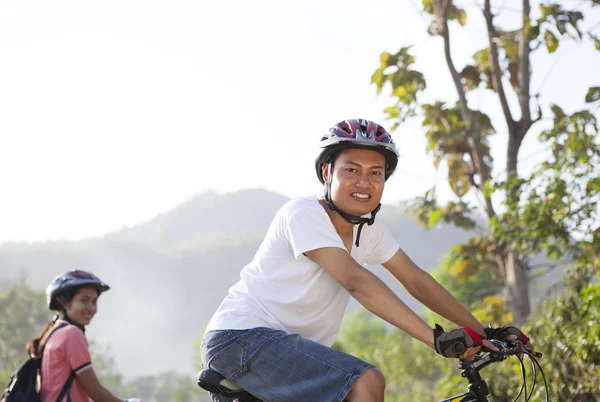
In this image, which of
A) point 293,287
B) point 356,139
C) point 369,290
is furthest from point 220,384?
point 356,139

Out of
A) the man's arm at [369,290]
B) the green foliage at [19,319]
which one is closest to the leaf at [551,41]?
the man's arm at [369,290]

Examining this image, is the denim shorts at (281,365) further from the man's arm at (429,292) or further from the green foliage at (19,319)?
the green foliage at (19,319)

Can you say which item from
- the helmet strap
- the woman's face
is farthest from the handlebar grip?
the woman's face

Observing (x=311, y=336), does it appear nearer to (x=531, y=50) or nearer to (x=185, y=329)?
(x=531, y=50)

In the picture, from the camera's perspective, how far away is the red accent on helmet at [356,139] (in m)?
3.66

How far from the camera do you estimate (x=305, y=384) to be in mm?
3311

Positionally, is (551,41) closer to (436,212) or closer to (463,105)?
(463,105)

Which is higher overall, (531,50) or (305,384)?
(531,50)

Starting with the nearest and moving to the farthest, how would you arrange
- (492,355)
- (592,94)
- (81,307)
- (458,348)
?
(458,348), (492,355), (81,307), (592,94)

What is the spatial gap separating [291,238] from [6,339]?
182 feet

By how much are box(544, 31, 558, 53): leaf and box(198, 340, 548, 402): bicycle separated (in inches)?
310

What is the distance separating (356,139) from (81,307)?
10.2ft

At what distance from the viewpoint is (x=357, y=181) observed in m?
3.66

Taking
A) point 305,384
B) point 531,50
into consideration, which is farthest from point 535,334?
point 305,384
